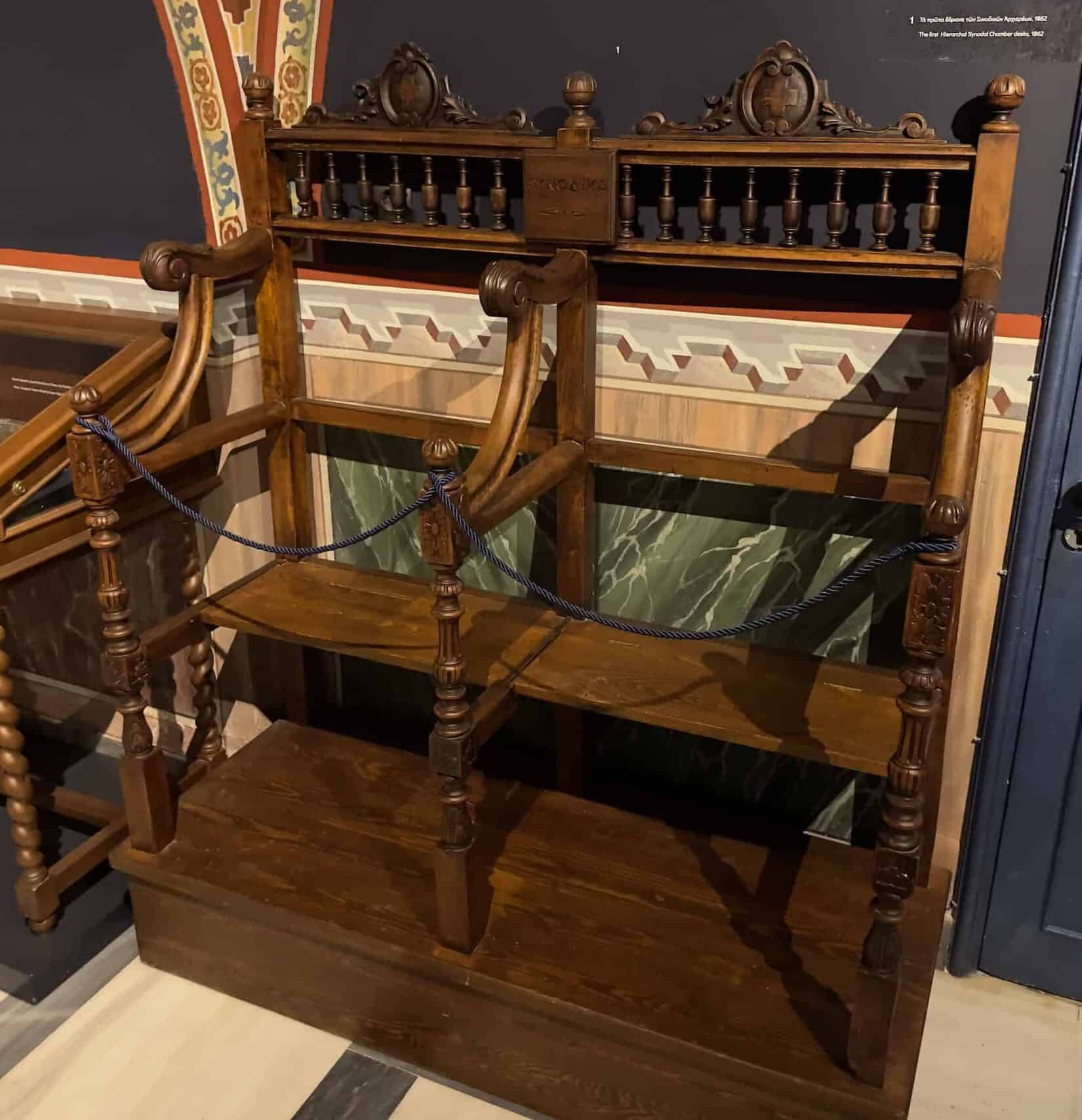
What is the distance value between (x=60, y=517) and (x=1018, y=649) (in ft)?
6.55

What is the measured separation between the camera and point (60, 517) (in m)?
2.56

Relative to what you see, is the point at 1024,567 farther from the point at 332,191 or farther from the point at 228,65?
the point at 228,65

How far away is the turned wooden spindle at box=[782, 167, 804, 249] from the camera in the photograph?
2193mm

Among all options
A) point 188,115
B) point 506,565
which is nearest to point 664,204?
point 506,565

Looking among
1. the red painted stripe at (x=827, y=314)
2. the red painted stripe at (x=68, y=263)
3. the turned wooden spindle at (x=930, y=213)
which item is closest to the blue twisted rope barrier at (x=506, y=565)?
the red painted stripe at (x=827, y=314)

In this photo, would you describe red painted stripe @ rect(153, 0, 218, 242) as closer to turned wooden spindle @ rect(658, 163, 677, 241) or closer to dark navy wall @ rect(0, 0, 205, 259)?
dark navy wall @ rect(0, 0, 205, 259)

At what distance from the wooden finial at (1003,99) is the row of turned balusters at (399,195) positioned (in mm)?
933

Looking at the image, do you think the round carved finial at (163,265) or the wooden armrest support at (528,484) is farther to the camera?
the round carved finial at (163,265)

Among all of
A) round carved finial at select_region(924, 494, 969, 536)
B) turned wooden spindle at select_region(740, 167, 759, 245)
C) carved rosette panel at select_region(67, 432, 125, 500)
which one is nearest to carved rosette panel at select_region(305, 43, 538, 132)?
turned wooden spindle at select_region(740, 167, 759, 245)

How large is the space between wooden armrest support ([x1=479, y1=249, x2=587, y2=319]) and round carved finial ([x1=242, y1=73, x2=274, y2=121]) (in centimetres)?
74

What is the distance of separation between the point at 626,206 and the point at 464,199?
0.36 metres

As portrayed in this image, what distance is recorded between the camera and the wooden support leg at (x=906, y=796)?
1.69 m

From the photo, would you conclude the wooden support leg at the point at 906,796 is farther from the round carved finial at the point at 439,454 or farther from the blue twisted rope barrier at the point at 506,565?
the round carved finial at the point at 439,454

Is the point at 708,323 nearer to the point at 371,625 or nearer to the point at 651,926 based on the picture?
the point at 371,625
